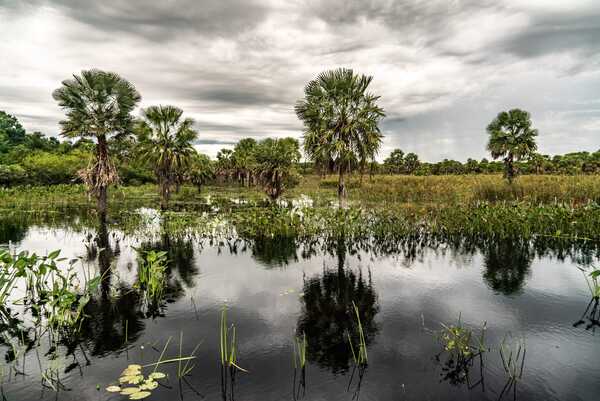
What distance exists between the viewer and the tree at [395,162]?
314ft

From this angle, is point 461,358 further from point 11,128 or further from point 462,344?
point 11,128

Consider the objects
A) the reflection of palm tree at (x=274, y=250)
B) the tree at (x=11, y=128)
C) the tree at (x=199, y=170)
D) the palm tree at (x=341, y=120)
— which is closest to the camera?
the reflection of palm tree at (x=274, y=250)

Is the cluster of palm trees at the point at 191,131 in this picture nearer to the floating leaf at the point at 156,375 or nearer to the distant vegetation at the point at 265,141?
the distant vegetation at the point at 265,141

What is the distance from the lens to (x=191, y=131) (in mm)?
28484

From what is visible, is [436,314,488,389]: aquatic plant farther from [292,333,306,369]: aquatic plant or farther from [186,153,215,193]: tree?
[186,153,215,193]: tree

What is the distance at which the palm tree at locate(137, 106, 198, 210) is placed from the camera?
27.3m

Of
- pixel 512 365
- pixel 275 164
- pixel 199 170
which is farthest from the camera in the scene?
pixel 199 170

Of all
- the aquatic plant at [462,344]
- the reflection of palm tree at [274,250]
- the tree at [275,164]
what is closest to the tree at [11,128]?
the tree at [275,164]

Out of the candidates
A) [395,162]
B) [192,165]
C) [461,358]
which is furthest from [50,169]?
[395,162]

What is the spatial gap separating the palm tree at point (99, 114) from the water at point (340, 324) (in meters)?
12.3

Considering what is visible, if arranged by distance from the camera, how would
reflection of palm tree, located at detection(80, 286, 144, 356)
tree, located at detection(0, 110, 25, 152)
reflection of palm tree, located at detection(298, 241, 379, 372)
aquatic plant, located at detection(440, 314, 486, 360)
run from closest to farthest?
aquatic plant, located at detection(440, 314, 486, 360) < reflection of palm tree, located at detection(298, 241, 379, 372) < reflection of palm tree, located at detection(80, 286, 144, 356) < tree, located at detection(0, 110, 25, 152)

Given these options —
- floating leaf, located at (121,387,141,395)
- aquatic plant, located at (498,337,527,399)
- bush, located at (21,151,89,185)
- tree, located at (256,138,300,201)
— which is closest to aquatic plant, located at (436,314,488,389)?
aquatic plant, located at (498,337,527,399)

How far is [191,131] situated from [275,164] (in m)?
8.44

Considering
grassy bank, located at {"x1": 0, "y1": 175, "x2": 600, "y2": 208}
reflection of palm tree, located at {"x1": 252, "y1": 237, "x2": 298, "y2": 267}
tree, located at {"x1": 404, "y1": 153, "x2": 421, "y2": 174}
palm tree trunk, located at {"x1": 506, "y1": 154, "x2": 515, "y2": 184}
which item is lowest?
reflection of palm tree, located at {"x1": 252, "y1": 237, "x2": 298, "y2": 267}
